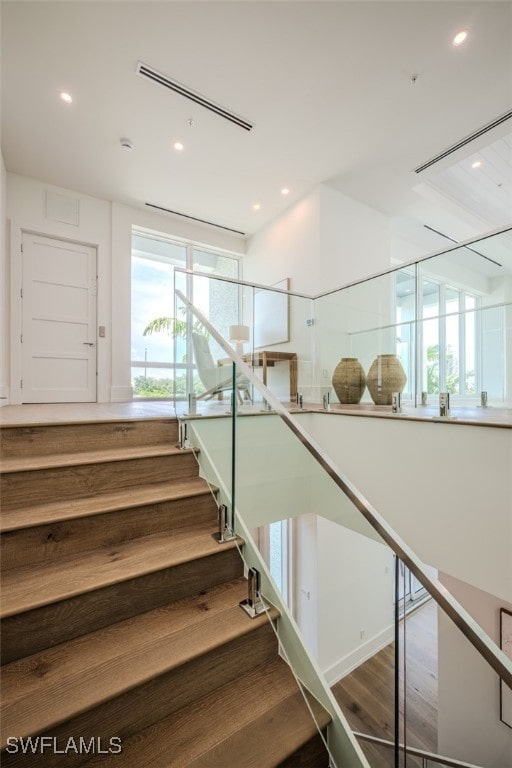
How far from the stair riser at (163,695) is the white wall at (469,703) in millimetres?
2254

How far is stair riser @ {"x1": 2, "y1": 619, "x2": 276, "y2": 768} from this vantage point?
104 cm

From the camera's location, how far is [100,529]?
1.66 m

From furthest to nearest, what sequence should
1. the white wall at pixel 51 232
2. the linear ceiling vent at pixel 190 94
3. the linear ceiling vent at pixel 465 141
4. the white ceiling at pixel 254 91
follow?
the white wall at pixel 51 232
the linear ceiling vent at pixel 465 141
the linear ceiling vent at pixel 190 94
the white ceiling at pixel 254 91

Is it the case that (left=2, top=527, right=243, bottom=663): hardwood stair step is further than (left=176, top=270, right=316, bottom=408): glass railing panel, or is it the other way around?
(left=176, top=270, right=316, bottom=408): glass railing panel

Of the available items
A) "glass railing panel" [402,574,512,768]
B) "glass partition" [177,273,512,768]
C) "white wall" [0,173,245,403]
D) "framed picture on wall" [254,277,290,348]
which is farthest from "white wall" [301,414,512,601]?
"white wall" [0,173,245,403]

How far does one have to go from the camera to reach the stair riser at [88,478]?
→ 1.66m

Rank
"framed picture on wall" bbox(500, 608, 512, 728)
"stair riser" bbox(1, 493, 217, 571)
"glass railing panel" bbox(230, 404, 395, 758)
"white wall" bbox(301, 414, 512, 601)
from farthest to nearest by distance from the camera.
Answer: "glass railing panel" bbox(230, 404, 395, 758)
"framed picture on wall" bbox(500, 608, 512, 728)
"white wall" bbox(301, 414, 512, 601)
"stair riser" bbox(1, 493, 217, 571)

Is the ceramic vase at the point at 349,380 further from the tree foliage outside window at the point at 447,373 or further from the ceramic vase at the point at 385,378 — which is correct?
the tree foliage outside window at the point at 447,373

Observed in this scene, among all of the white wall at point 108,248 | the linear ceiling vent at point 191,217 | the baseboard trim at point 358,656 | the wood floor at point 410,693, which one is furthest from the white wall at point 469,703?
the linear ceiling vent at point 191,217

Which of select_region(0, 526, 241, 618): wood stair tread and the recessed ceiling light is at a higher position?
the recessed ceiling light

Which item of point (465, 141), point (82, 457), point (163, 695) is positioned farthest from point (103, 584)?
point (465, 141)

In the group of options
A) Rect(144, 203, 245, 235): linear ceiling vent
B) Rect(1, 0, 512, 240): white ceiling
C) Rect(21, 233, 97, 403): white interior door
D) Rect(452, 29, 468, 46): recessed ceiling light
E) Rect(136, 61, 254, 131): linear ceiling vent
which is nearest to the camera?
Rect(1, 0, 512, 240): white ceiling

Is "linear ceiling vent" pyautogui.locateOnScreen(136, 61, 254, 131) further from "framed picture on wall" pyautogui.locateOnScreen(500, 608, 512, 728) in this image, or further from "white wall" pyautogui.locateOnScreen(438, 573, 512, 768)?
"framed picture on wall" pyautogui.locateOnScreen(500, 608, 512, 728)

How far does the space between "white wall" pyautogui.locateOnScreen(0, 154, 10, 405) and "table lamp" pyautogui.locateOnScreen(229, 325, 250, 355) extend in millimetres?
2808
